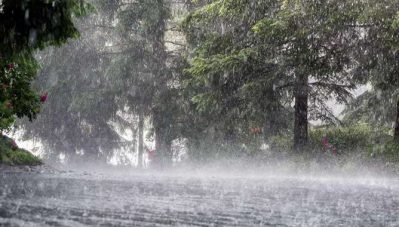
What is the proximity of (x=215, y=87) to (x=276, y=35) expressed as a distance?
10.5ft

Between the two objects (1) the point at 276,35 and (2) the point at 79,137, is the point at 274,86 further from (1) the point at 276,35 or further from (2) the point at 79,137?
(2) the point at 79,137

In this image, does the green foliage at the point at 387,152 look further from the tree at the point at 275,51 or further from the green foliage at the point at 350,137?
the tree at the point at 275,51

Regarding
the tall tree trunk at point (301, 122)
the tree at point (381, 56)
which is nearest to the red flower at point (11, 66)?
the tree at point (381, 56)

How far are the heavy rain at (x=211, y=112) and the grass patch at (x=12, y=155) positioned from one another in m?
0.06

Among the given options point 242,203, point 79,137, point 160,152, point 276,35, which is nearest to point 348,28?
point 276,35

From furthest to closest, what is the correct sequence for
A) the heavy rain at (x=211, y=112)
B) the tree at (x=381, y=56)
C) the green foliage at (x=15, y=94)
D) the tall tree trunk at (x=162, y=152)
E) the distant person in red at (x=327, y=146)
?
the tall tree trunk at (x=162, y=152)
the distant person in red at (x=327, y=146)
the tree at (x=381, y=56)
the green foliage at (x=15, y=94)
the heavy rain at (x=211, y=112)

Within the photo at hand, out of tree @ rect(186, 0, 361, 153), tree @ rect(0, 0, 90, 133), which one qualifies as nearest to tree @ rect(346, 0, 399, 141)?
tree @ rect(186, 0, 361, 153)

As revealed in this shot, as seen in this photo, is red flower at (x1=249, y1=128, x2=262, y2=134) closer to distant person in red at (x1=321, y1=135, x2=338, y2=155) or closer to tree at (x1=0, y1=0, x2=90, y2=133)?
distant person in red at (x1=321, y1=135, x2=338, y2=155)

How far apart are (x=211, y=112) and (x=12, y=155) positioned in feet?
27.5

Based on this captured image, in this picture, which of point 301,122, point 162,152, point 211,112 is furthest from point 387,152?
point 162,152

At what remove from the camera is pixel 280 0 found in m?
16.5

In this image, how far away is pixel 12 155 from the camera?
52.0ft

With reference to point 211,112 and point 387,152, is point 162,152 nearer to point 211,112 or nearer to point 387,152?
point 211,112

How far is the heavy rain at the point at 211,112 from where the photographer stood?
5.84 m
